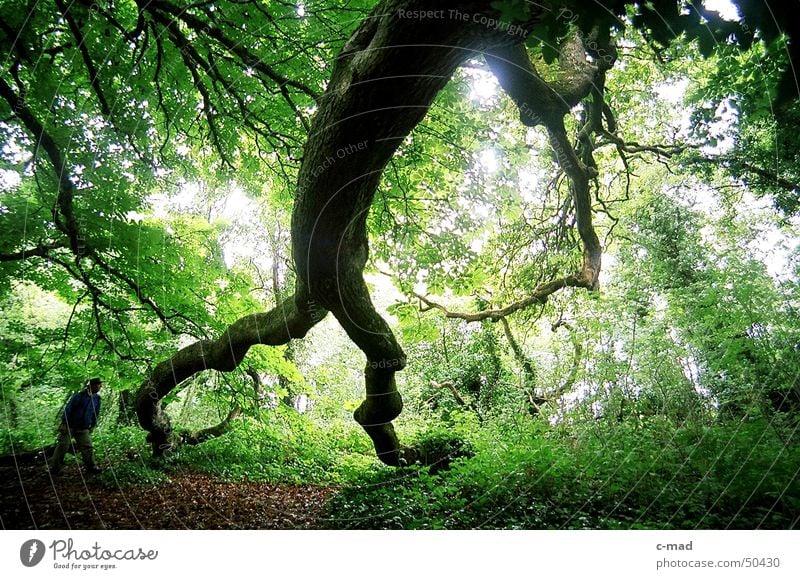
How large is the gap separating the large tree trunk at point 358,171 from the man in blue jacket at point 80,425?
0.48 meters

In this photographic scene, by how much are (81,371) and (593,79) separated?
386 centimetres

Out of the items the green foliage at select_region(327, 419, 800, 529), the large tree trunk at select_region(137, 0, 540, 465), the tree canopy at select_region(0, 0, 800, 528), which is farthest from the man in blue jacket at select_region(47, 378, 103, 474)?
the green foliage at select_region(327, 419, 800, 529)

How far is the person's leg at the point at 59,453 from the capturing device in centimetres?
261

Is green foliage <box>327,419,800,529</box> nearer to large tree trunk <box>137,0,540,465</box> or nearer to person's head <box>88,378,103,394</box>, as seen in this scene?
large tree trunk <box>137,0,540,465</box>

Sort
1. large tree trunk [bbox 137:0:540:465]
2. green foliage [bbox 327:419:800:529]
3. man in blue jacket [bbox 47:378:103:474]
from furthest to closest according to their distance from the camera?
man in blue jacket [bbox 47:378:103:474]
green foliage [bbox 327:419:800:529]
large tree trunk [bbox 137:0:540:465]

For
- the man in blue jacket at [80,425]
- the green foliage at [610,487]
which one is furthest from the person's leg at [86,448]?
the green foliage at [610,487]

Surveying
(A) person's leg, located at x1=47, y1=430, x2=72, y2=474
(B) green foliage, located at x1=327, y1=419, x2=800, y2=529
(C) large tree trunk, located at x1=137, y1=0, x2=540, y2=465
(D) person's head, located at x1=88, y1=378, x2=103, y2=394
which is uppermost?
(C) large tree trunk, located at x1=137, y1=0, x2=540, y2=465

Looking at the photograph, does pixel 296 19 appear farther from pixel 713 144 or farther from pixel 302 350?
pixel 302 350

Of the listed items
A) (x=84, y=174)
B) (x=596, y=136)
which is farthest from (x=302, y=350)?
(x=596, y=136)

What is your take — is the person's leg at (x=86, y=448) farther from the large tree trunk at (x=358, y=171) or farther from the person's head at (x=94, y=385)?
the large tree trunk at (x=358, y=171)

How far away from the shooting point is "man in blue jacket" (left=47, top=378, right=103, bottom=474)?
2.58 m

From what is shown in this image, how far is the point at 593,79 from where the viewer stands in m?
2.83

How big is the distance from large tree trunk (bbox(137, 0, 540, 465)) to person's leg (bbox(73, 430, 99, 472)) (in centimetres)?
54

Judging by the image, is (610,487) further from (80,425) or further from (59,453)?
(59,453)
